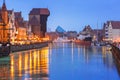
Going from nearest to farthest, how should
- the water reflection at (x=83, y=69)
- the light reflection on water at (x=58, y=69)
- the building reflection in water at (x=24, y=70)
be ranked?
the building reflection in water at (x=24, y=70) < the light reflection on water at (x=58, y=69) < the water reflection at (x=83, y=69)

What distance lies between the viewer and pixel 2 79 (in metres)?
28.1

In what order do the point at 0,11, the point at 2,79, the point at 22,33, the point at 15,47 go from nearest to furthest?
the point at 2,79 → the point at 15,47 → the point at 0,11 → the point at 22,33

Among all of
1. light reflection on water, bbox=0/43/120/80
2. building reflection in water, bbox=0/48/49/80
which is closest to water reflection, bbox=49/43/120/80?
light reflection on water, bbox=0/43/120/80

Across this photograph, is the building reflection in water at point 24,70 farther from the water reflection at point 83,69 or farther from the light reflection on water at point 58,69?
the water reflection at point 83,69

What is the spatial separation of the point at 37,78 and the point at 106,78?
5360mm

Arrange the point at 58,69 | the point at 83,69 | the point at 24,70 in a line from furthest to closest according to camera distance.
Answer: the point at 83,69 → the point at 58,69 → the point at 24,70

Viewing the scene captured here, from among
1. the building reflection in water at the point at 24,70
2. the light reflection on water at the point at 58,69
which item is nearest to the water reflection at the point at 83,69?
the light reflection on water at the point at 58,69

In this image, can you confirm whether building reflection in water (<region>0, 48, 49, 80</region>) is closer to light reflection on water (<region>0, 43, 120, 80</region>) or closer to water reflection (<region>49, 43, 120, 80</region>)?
light reflection on water (<region>0, 43, 120, 80</region>)

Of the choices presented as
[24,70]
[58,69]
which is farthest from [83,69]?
[24,70]

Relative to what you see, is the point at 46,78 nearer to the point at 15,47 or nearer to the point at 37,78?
the point at 37,78

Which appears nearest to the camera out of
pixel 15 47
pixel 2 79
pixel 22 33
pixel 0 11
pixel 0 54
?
pixel 2 79

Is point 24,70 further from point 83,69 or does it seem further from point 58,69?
point 83,69

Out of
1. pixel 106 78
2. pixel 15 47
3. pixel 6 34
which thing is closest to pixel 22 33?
pixel 6 34

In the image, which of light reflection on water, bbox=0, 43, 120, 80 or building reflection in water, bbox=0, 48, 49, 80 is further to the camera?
light reflection on water, bbox=0, 43, 120, 80
